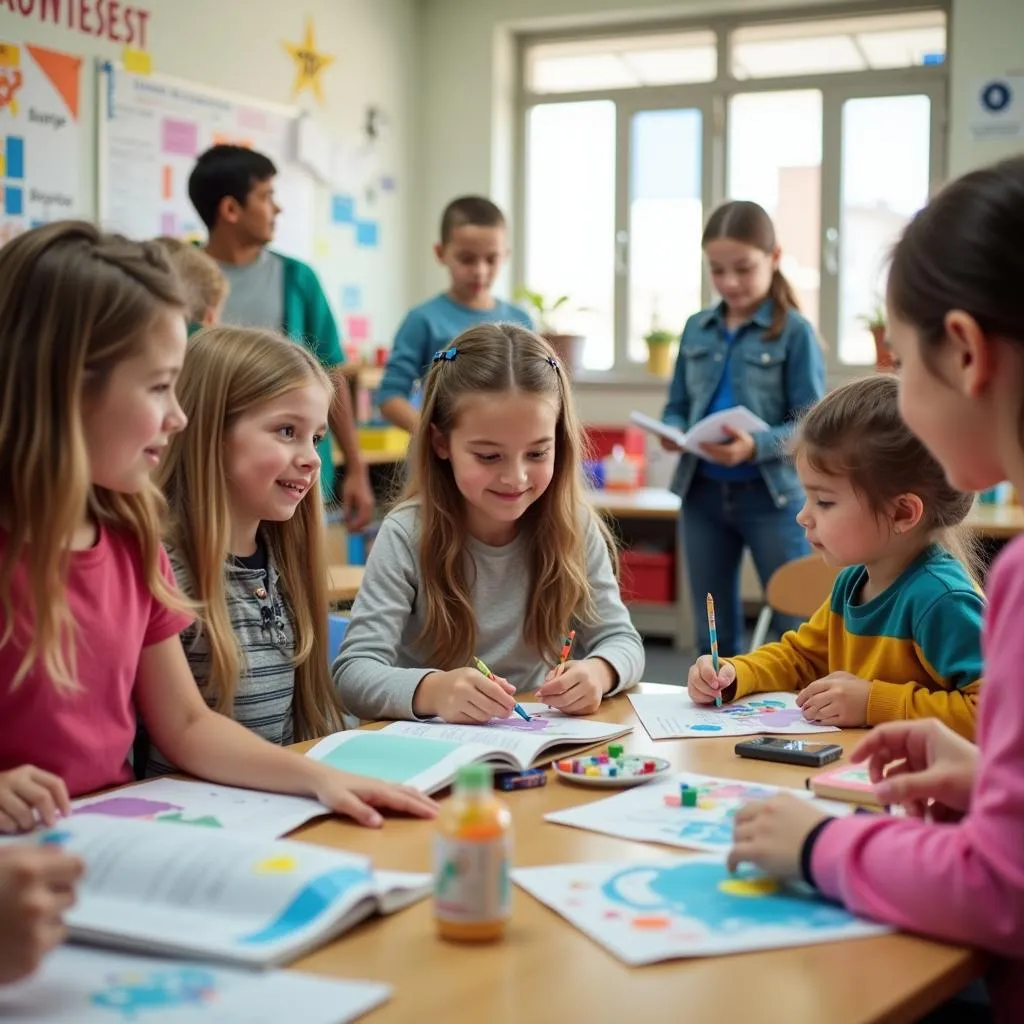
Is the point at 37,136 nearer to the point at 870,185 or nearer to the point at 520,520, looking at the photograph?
the point at 520,520

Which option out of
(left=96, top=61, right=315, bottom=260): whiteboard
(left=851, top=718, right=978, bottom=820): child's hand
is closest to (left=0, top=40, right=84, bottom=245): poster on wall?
(left=96, top=61, right=315, bottom=260): whiteboard

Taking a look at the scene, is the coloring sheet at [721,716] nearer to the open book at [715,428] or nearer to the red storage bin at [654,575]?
the open book at [715,428]

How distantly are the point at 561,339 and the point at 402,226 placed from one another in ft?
3.33

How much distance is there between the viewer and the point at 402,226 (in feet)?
21.1

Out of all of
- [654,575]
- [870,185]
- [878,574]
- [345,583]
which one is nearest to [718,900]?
[878,574]

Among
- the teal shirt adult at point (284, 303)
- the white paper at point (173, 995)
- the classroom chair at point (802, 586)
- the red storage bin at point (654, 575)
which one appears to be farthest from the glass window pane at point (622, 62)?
the white paper at point (173, 995)

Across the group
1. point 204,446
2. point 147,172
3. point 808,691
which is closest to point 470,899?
point 808,691

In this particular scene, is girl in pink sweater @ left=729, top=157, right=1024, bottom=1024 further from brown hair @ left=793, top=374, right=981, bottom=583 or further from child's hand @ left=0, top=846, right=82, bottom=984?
brown hair @ left=793, top=374, right=981, bottom=583

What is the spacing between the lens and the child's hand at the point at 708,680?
174 cm

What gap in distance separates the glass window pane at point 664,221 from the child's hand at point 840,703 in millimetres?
4806

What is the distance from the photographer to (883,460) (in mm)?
1725

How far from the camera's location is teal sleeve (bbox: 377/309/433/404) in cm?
381

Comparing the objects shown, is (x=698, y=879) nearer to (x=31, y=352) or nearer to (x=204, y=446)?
Result: (x=31, y=352)

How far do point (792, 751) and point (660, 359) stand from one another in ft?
16.1
